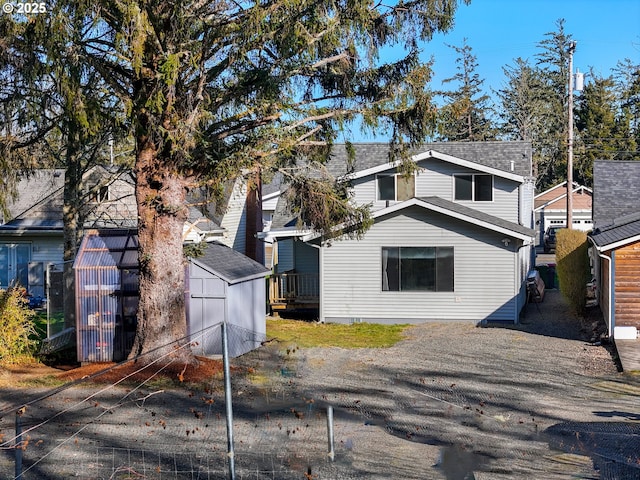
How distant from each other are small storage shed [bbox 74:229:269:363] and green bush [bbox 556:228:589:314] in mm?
11401

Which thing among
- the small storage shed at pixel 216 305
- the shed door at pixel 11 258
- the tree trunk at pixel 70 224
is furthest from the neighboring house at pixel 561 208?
the small storage shed at pixel 216 305

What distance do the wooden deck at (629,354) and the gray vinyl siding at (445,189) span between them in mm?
8173

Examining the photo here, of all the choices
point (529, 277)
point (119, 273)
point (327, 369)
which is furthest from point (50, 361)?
point (529, 277)

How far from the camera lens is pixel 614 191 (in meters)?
27.0

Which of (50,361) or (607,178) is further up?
(607,178)

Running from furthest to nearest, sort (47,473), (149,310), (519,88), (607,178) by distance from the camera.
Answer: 1. (519,88)
2. (607,178)
3. (149,310)
4. (47,473)

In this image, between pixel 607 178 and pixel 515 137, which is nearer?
pixel 607 178

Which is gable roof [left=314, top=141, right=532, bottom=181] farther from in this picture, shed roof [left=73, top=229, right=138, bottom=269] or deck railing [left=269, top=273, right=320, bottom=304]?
shed roof [left=73, top=229, right=138, bottom=269]

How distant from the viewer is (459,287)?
23.4 m

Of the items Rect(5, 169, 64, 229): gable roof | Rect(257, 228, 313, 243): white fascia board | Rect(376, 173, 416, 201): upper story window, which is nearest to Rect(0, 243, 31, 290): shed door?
Rect(5, 169, 64, 229): gable roof

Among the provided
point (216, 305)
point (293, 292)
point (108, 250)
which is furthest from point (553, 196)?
point (108, 250)

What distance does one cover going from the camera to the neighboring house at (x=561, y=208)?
5516cm

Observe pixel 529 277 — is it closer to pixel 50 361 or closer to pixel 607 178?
pixel 607 178

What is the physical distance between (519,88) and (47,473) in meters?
67.6
